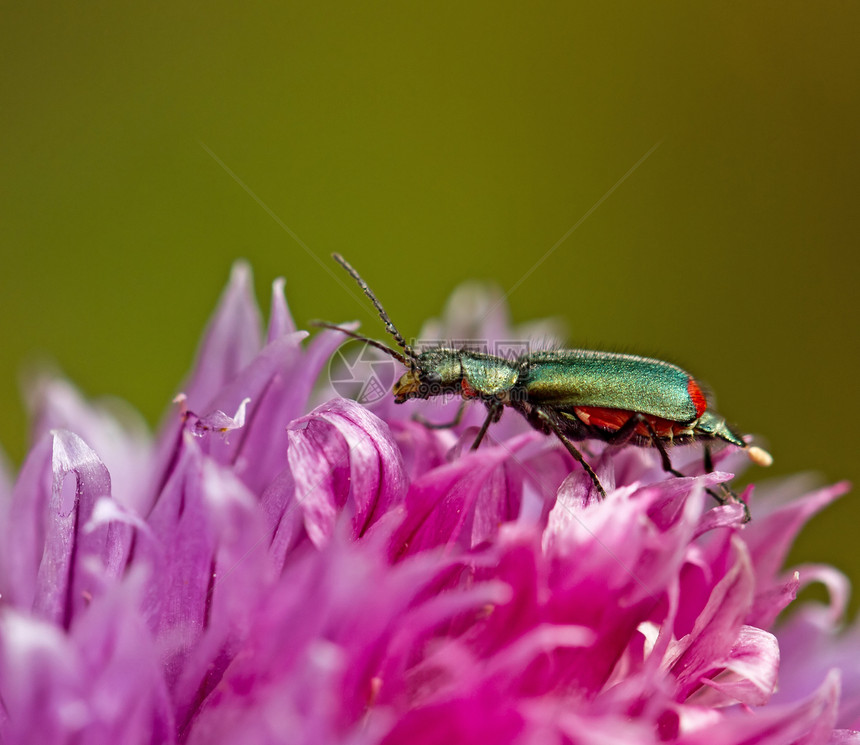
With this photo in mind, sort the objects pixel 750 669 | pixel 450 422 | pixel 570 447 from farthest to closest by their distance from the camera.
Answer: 1. pixel 450 422
2. pixel 570 447
3. pixel 750 669

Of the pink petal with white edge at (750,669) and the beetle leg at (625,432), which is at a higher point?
the beetle leg at (625,432)

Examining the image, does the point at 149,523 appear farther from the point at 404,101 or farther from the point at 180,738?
the point at 404,101

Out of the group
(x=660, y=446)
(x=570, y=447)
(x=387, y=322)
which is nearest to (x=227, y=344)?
(x=387, y=322)

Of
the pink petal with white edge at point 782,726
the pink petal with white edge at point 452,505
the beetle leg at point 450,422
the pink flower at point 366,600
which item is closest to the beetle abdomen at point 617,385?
the beetle leg at point 450,422

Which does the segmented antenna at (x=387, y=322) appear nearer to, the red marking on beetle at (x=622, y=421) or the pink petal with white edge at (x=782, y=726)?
the red marking on beetle at (x=622, y=421)

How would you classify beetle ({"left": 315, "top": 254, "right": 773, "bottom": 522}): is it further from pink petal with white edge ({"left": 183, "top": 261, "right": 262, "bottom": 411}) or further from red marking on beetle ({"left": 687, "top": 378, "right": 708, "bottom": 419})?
pink petal with white edge ({"left": 183, "top": 261, "right": 262, "bottom": 411})

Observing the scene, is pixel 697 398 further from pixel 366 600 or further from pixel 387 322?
pixel 366 600

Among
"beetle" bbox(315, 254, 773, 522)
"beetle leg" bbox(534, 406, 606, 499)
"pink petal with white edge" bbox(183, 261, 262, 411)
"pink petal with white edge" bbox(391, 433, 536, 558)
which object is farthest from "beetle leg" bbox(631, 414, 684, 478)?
"pink petal with white edge" bbox(183, 261, 262, 411)
